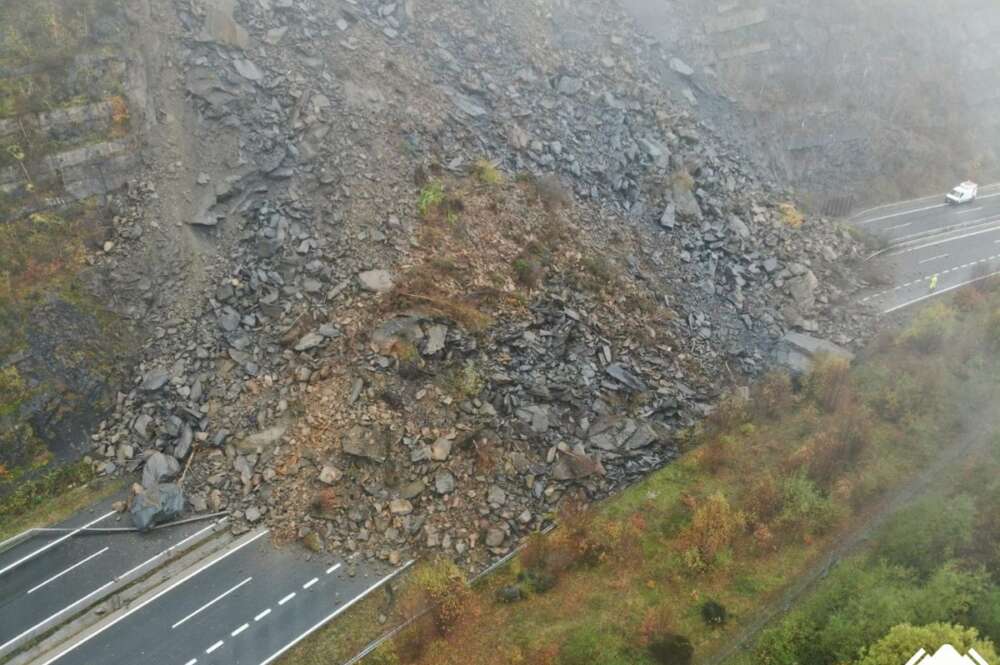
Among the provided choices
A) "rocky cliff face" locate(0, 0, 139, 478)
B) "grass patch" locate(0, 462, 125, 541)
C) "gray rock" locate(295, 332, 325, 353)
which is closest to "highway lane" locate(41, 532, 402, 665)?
"grass patch" locate(0, 462, 125, 541)

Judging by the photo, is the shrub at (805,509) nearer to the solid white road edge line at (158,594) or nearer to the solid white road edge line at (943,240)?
the solid white road edge line at (158,594)

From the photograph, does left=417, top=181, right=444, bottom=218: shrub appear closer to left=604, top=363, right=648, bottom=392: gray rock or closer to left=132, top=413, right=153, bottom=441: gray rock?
left=604, top=363, right=648, bottom=392: gray rock

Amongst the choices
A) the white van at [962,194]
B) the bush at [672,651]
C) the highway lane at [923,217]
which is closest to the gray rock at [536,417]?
the bush at [672,651]

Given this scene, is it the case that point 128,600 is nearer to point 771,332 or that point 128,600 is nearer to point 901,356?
point 771,332

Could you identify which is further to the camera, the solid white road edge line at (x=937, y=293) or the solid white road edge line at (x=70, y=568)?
the solid white road edge line at (x=937, y=293)

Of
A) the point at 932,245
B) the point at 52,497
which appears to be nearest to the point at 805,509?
the point at 932,245

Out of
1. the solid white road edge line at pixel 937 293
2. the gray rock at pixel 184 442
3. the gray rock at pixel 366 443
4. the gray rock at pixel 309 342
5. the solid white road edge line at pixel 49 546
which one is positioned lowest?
the solid white road edge line at pixel 937 293

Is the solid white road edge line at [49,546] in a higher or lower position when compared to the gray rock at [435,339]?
lower
